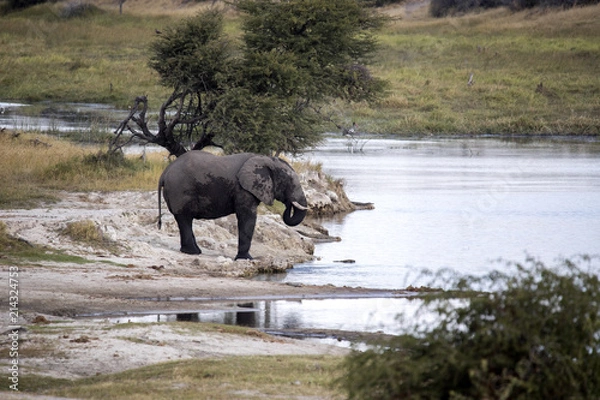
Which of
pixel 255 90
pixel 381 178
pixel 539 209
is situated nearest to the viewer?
pixel 255 90

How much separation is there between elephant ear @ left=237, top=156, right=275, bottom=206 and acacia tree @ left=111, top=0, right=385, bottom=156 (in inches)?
243

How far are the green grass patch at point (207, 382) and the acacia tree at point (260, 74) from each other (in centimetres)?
1506

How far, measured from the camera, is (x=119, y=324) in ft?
41.7

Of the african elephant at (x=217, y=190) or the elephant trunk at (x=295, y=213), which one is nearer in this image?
the african elephant at (x=217, y=190)

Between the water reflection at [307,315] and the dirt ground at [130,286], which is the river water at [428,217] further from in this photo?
the dirt ground at [130,286]

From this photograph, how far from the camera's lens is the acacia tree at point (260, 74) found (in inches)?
1042

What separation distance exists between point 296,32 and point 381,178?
299 inches

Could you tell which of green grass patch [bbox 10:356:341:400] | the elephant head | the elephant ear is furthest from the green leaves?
green grass patch [bbox 10:356:341:400]

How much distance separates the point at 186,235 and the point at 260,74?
9.42m

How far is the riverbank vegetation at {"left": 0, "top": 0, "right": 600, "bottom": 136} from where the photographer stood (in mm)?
53562

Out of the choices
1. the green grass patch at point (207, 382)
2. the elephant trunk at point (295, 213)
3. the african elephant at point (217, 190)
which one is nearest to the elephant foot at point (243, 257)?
the african elephant at point (217, 190)

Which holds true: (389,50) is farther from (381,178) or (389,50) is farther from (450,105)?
(381,178)

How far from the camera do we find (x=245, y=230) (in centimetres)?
1970

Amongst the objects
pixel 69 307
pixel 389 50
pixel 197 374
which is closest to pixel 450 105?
pixel 389 50
